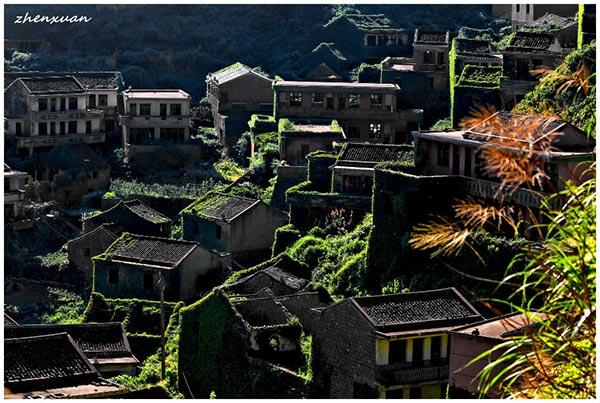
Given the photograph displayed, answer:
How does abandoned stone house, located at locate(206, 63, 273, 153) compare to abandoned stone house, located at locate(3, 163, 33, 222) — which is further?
abandoned stone house, located at locate(206, 63, 273, 153)

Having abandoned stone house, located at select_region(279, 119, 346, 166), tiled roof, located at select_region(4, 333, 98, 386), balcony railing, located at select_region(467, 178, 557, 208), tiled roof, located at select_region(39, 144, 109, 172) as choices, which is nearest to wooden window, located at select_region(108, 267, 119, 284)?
abandoned stone house, located at select_region(279, 119, 346, 166)

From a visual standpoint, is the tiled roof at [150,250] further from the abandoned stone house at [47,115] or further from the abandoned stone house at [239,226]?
the abandoned stone house at [47,115]

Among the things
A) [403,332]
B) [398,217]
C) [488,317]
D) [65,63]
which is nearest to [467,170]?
[398,217]

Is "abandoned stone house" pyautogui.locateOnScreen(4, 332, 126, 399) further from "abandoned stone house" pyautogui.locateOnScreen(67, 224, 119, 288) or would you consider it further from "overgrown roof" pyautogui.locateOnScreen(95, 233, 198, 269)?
"abandoned stone house" pyautogui.locateOnScreen(67, 224, 119, 288)

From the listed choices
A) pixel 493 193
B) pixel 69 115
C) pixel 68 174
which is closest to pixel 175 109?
pixel 69 115

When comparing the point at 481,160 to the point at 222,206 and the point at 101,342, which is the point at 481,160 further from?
the point at 222,206
